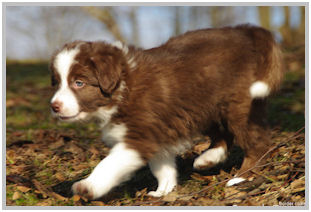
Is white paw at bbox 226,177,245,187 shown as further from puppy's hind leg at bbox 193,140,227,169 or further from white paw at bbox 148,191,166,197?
white paw at bbox 148,191,166,197

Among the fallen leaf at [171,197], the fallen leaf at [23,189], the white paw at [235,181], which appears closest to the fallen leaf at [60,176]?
the fallen leaf at [23,189]

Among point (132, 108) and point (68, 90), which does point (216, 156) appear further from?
point (68, 90)

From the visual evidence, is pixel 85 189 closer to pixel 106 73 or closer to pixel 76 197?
pixel 76 197

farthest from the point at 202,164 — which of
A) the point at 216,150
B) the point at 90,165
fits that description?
the point at 90,165

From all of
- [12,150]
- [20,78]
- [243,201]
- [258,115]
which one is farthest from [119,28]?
[243,201]

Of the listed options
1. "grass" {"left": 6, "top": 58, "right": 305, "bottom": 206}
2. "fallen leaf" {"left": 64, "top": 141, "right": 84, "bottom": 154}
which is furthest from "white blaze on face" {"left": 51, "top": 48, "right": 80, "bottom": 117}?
"fallen leaf" {"left": 64, "top": 141, "right": 84, "bottom": 154}

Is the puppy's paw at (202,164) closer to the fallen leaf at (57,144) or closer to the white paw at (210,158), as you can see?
the white paw at (210,158)

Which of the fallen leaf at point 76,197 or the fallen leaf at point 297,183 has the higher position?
the fallen leaf at point 76,197
